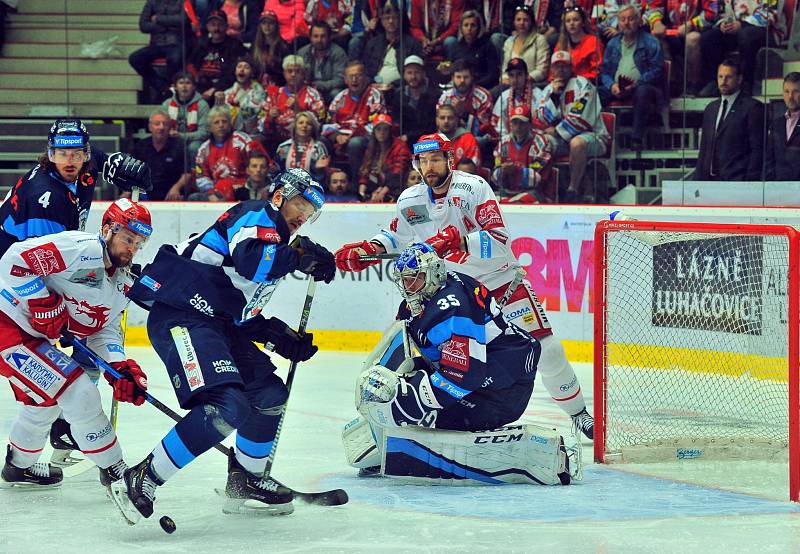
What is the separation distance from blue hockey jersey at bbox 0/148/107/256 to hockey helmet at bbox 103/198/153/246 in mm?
968

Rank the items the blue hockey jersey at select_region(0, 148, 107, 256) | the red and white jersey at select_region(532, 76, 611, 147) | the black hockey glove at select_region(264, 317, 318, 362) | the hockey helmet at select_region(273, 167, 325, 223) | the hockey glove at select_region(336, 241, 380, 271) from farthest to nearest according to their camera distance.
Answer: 1. the red and white jersey at select_region(532, 76, 611, 147)
2. the blue hockey jersey at select_region(0, 148, 107, 256)
3. the hockey glove at select_region(336, 241, 380, 271)
4. the black hockey glove at select_region(264, 317, 318, 362)
5. the hockey helmet at select_region(273, 167, 325, 223)

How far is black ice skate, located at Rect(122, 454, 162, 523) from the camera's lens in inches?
142

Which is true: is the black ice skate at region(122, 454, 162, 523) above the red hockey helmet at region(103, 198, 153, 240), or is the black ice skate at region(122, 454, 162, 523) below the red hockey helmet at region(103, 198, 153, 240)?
below

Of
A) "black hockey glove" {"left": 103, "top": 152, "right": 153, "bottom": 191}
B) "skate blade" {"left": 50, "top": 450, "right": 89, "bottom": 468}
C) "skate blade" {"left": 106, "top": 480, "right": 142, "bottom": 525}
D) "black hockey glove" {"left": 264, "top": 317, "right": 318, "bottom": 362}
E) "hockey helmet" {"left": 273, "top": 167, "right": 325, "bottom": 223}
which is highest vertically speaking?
"black hockey glove" {"left": 103, "top": 152, "right": 153, "bottom": 191}

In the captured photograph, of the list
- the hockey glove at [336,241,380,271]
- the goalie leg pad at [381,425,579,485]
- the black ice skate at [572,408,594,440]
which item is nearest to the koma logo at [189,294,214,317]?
the hockey glove at [336,241,380,271]

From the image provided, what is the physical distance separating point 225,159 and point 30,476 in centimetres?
474

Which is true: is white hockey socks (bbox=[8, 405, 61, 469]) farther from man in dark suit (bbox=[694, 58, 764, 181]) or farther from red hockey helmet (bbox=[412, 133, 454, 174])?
man in dark suit (bbox=[694, 58, 764, 181])

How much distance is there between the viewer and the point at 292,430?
5582 mm

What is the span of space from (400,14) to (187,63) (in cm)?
165

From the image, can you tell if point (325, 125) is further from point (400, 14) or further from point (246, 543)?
point (246, 543)

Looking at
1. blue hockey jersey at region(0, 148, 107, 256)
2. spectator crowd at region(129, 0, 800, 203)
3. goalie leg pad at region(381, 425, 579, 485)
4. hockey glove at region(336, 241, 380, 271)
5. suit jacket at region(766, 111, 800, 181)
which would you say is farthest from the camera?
spectator crowd at region(129, 0, 800, 203)

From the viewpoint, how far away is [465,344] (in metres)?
4.36

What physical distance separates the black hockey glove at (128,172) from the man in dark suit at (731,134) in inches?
148

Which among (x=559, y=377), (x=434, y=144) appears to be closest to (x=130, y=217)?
(x=434, y=144)
